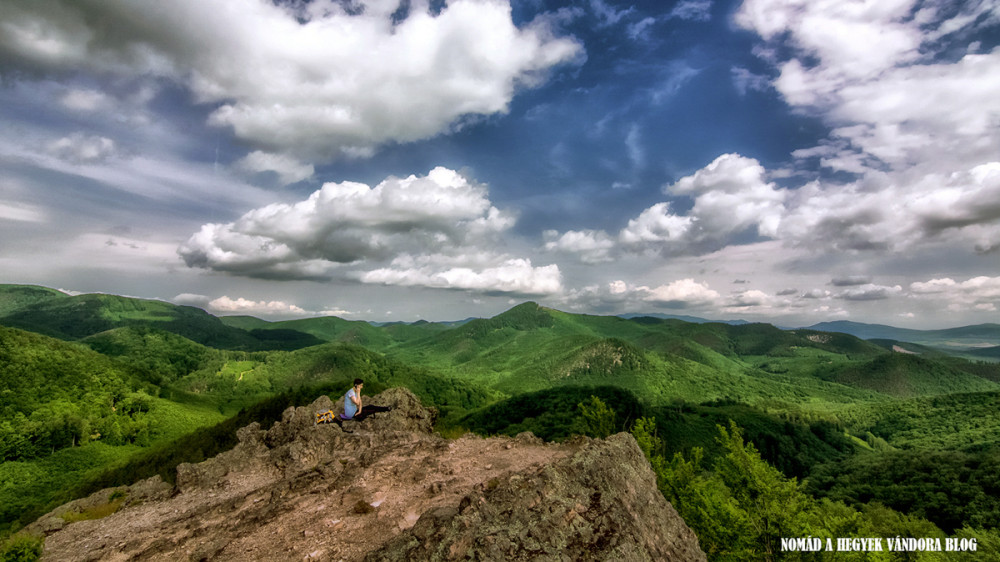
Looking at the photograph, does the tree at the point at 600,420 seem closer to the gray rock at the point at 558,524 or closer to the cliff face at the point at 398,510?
the cliff face at the point at 398,510

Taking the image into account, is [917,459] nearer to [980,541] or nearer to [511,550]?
[980,541]

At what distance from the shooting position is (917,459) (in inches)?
4673

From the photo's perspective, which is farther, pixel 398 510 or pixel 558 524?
pixel 398 510

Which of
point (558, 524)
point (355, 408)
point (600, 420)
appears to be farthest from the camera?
point (600, 420)

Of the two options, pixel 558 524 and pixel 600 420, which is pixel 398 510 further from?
pixel 600 420

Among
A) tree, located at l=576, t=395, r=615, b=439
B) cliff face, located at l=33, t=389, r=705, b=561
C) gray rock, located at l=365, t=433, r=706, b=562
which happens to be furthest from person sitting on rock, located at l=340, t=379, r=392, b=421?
tree, located at l=576, t=395, r=615, b=439

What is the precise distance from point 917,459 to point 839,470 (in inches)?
891

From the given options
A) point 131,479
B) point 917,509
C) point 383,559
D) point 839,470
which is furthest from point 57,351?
point 839,470

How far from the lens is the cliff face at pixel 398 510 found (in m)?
10.8

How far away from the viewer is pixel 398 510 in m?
13.1

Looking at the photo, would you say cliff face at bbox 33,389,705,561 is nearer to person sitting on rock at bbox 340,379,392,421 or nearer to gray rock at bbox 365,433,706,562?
gray rock at bbox 365,433,706,562

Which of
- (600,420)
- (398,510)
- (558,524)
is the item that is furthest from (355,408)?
(600,420)

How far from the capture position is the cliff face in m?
10.8

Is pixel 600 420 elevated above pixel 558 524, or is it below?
below
